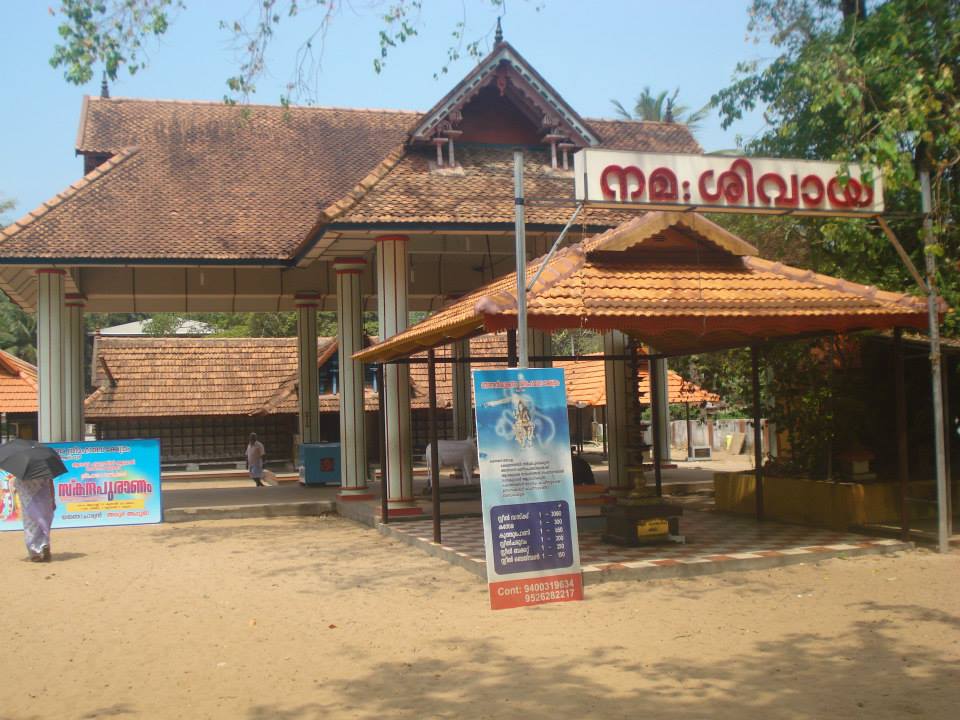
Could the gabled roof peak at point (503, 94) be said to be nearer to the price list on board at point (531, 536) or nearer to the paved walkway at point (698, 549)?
the paved walkway at point (698, 549)

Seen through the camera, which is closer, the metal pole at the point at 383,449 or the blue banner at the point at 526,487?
the blue banner at the point at 526,487

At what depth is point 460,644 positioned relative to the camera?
7438 mm

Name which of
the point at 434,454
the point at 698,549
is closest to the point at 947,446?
the point at 698,549

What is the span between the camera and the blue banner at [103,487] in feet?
49.0

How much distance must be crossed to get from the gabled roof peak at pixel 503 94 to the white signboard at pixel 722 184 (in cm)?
603

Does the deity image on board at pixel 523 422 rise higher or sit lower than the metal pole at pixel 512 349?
lower

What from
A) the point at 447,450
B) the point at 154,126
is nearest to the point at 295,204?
the point at 154,126

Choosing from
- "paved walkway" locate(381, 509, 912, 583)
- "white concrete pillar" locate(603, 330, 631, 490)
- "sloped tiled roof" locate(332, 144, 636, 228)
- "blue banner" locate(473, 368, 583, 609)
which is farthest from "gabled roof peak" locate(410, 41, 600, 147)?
"blue banner" locate(473, 368, 583, 609)

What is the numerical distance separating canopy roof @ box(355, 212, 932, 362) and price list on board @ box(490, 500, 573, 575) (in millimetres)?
1720

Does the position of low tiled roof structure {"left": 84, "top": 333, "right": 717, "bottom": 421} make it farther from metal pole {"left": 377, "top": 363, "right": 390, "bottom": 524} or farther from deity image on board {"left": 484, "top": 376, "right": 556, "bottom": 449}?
deity image on board {"left": 484, "top": 376, "right": 556, "bottom": 449}

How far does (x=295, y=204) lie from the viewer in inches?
707

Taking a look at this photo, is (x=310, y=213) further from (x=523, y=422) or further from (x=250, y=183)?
(x=523, y=422)

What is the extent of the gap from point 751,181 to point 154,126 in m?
13.2

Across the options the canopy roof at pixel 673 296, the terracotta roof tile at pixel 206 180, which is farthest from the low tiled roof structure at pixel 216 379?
the canopy roof at pixel 673 296
